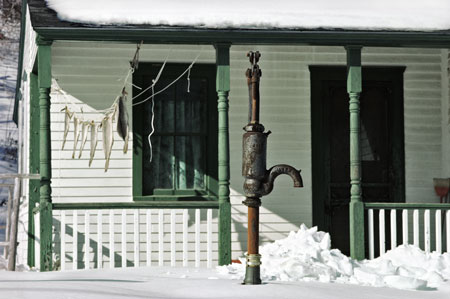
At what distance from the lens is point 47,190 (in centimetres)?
961

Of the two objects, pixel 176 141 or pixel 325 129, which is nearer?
pixel 176 141

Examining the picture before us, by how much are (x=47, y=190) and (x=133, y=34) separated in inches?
86.1

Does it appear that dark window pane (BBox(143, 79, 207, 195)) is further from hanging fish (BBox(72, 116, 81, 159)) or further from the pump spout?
the pump spout

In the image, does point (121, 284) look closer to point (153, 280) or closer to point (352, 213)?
point (153, 280)

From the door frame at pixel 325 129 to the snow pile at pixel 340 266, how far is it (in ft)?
6.39

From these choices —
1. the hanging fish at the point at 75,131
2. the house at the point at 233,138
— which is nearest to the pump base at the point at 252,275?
the house at the point at 233,138

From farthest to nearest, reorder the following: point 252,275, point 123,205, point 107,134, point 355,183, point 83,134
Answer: point 83,134 → point 107,134 → point 355,183 → point 123,205 → point 252,275

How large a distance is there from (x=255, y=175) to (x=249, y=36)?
328 cm

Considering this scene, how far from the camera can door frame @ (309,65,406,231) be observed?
12383 millimetres

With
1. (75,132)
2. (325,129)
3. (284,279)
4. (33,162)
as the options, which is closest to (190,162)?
(75,132)

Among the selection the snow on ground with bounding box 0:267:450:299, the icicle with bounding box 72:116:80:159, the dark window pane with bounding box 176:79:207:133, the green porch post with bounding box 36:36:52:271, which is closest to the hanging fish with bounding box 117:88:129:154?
the icicle with bounding box 72:116:80:159

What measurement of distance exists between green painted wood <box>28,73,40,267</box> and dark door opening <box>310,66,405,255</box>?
4181mm

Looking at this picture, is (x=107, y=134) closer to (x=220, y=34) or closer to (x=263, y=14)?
(x=220, y=34)

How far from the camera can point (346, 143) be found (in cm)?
1259
